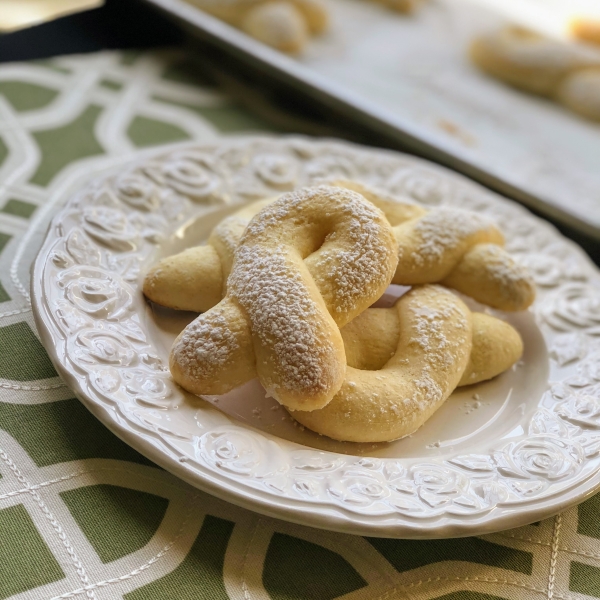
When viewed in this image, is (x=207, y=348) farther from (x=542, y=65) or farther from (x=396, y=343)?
(x=542, y=65)

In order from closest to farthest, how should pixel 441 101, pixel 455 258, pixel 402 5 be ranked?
pixel 455 258 < pixel 441 101 < pixel 402 5

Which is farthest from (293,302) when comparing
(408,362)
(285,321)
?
(408,362)

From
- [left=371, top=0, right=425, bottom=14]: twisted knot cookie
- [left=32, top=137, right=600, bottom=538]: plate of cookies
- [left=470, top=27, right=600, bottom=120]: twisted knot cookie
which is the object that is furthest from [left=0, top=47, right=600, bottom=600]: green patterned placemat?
[left=371, top=0, right=425, bottom=14]: twisted knot cookie

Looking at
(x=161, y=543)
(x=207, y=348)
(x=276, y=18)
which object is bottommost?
(x=161, y=543)

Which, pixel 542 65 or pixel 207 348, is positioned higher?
pixel 542 65

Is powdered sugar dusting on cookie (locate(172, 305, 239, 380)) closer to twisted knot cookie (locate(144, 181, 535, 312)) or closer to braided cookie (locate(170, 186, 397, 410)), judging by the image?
braided cookie (locate(170, 186, 397, 410))

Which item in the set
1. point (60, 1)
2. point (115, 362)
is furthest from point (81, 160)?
point (60, 1)

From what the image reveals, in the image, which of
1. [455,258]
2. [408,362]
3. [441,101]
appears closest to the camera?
[408,362]

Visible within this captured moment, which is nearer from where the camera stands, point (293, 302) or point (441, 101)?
point (293, 302)
